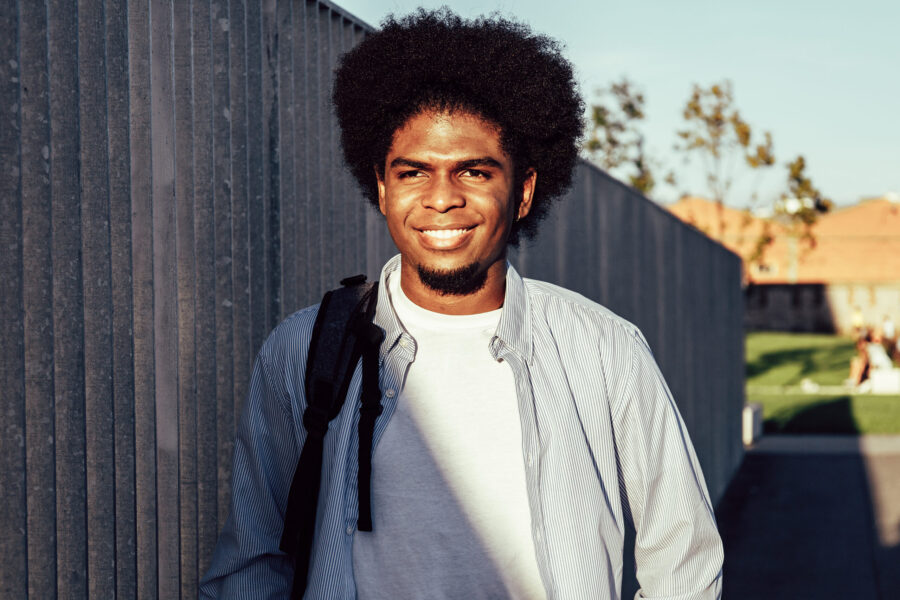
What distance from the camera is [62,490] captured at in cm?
237

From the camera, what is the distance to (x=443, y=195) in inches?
97.7

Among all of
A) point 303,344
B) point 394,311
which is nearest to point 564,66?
point 394,311

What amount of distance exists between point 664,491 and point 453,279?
66cm

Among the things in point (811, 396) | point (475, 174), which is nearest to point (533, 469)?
point (475, 174)

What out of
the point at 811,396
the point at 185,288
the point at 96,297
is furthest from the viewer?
the point at 811,396

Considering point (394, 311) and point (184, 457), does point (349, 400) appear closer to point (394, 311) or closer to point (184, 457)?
point (394, 311)

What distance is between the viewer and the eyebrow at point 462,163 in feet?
8.30

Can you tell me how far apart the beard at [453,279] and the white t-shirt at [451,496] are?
0.62 ft

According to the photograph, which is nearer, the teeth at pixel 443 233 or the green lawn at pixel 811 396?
the teeth at pixel 443 233

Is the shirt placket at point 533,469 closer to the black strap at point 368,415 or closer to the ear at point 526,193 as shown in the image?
the black strap at point 368,415

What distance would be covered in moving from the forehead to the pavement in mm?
→ 5662

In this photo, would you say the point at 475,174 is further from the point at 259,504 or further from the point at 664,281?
the point at 664,281

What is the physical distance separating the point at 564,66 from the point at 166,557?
1.68 metres

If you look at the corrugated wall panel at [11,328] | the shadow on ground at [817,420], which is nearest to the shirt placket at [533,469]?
the corrugated wall panel at [11,328]
